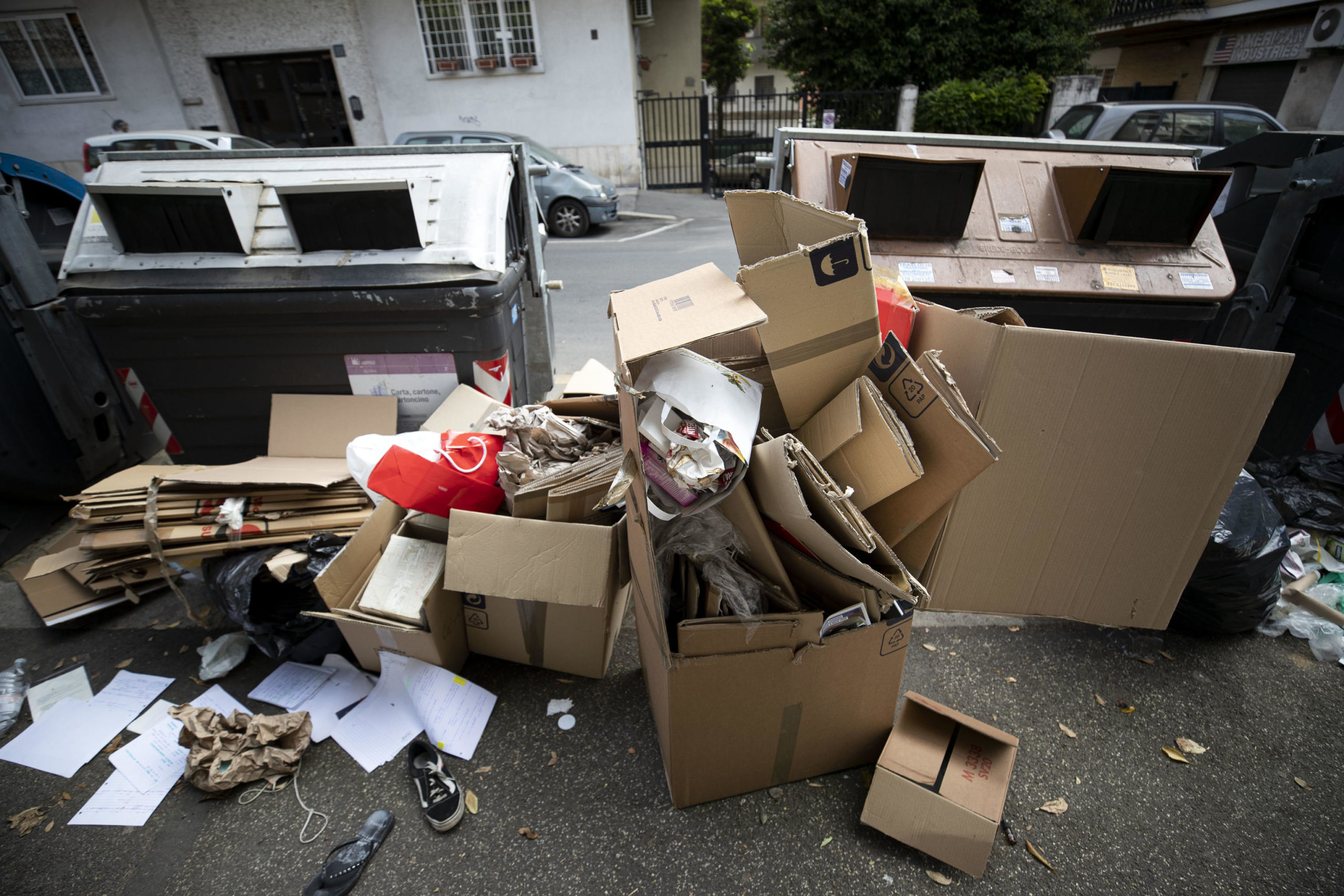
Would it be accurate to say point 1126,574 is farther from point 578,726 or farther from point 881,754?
point 578,726

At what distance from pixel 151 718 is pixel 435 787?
1061mm

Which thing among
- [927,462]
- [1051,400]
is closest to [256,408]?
[927,462]

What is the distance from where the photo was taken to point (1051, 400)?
1.62m

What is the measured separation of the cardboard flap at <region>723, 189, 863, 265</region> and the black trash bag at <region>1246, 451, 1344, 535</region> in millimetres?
2578

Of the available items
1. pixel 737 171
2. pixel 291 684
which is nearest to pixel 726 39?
pixel 737 171

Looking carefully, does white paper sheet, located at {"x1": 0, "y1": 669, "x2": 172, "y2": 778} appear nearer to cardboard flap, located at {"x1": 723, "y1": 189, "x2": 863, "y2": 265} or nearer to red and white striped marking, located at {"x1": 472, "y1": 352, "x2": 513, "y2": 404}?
red and white striped marking, located at {"x1": 472, "y1": 352, "x2": 513, "y2": 404}

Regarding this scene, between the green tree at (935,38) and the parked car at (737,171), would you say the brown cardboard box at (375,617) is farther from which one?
the green tree at (935,38)

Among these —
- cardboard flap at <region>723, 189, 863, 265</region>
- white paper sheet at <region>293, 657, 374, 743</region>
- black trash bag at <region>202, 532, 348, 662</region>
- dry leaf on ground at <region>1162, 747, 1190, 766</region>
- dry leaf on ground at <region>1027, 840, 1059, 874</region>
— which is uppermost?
cardboard flap at <region>723, 189, 863, 265</region>

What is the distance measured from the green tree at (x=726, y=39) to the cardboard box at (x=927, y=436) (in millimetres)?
25826

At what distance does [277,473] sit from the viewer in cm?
232

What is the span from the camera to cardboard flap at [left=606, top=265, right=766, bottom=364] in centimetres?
130

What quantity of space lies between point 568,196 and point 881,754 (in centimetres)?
861

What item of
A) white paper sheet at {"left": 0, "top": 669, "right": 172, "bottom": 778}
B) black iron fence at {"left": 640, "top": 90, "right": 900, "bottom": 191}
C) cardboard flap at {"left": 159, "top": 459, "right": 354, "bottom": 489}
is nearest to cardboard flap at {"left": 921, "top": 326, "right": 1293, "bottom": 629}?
cardboard flap at {"left": 159, "top": 459, "right": 354, "bottom": 489}

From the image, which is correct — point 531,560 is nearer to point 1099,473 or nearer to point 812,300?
point 812,300
